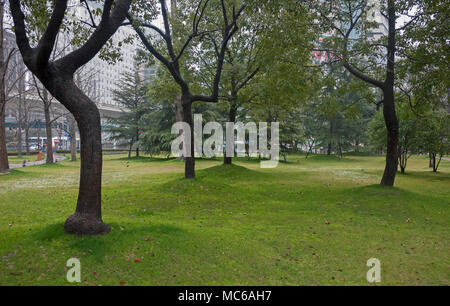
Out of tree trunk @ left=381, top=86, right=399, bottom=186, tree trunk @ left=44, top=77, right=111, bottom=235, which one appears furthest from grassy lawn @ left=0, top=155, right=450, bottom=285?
tree trunk @ left=381, top=86, right=399, bottom=186

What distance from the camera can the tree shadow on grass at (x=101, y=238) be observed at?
4484mm

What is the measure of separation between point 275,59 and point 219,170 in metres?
6.68

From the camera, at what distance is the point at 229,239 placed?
18.7 ft

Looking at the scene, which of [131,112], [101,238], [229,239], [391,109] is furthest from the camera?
[131,112]

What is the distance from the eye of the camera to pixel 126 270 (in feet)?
13.6

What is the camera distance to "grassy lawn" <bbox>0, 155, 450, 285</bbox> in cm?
419

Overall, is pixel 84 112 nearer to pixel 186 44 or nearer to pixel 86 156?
pixel 86 156

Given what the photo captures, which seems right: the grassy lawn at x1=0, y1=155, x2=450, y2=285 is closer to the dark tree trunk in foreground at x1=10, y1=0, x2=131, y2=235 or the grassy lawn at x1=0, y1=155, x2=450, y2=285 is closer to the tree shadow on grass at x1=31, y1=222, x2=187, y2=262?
the tree shadow on grass at x1=31, y1=222, x2=187, y2=262

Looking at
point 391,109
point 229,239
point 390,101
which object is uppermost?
point 390,101

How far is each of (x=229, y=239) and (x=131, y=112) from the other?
34.9 m

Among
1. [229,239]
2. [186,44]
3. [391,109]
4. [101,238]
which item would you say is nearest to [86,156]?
[101,238]

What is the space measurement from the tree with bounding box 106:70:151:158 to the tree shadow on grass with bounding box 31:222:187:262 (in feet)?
107

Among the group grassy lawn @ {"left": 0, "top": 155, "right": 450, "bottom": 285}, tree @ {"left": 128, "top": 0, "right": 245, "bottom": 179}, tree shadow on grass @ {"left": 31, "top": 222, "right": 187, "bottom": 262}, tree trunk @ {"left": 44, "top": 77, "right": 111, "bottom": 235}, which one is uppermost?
tree @ {"left": 128, "top": 0, "right": 245, "bottom": 179}

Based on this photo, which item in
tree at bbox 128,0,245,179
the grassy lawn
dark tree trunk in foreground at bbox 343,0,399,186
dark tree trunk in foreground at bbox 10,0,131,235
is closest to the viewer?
the grassy lawn
